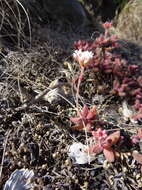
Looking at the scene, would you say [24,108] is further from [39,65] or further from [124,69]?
[124,69]

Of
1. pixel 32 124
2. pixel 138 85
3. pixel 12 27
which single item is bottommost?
pixel 32 124

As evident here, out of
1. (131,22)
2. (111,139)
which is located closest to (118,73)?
(111,139)

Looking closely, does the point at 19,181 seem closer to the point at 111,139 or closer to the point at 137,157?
the point at 111,139

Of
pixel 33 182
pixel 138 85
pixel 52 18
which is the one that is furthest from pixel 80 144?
pixel 52 18

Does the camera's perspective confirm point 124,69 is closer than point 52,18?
Yes

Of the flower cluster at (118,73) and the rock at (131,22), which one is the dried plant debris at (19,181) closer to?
the flower cluster at (118,73)

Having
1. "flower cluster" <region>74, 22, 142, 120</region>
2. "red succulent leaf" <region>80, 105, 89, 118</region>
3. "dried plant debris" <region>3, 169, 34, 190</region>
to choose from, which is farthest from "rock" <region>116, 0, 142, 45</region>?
"dried plant debris" <region>3, 169, 34, 190</region>

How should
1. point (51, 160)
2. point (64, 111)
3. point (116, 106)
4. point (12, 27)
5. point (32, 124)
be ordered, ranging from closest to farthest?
point (51, 160), point (32, 124), point (64, 111), point (116, 106), point (12, 27)
